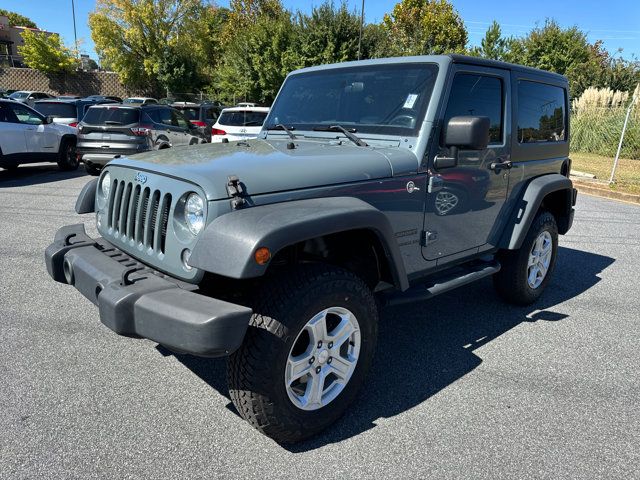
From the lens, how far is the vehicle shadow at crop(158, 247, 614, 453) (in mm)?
2898

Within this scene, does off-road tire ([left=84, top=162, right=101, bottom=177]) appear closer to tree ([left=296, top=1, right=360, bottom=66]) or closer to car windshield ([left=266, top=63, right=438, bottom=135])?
car windshield ([left=266, top=63, right=438, bottom=135])

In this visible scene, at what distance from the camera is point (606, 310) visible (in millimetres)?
4562

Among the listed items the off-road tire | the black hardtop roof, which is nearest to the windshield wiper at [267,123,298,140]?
the black hardtop roof

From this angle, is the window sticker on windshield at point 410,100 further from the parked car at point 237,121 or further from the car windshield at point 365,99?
the parked car at point 237,121

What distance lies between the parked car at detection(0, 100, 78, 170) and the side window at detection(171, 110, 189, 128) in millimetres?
2617

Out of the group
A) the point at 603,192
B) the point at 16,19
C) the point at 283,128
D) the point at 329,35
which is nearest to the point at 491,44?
the point at 329,35

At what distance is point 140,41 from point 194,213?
131 feet

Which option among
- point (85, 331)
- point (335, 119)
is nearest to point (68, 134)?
point (85, 331)

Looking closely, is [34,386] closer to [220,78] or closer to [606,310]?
[606,310]

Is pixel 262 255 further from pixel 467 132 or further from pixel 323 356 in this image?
pixel 467 132

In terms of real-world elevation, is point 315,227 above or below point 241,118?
below

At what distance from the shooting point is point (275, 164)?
264 cm

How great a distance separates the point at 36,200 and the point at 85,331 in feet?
19.5

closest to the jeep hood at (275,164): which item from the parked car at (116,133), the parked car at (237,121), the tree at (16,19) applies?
the parked car at (116,133)
